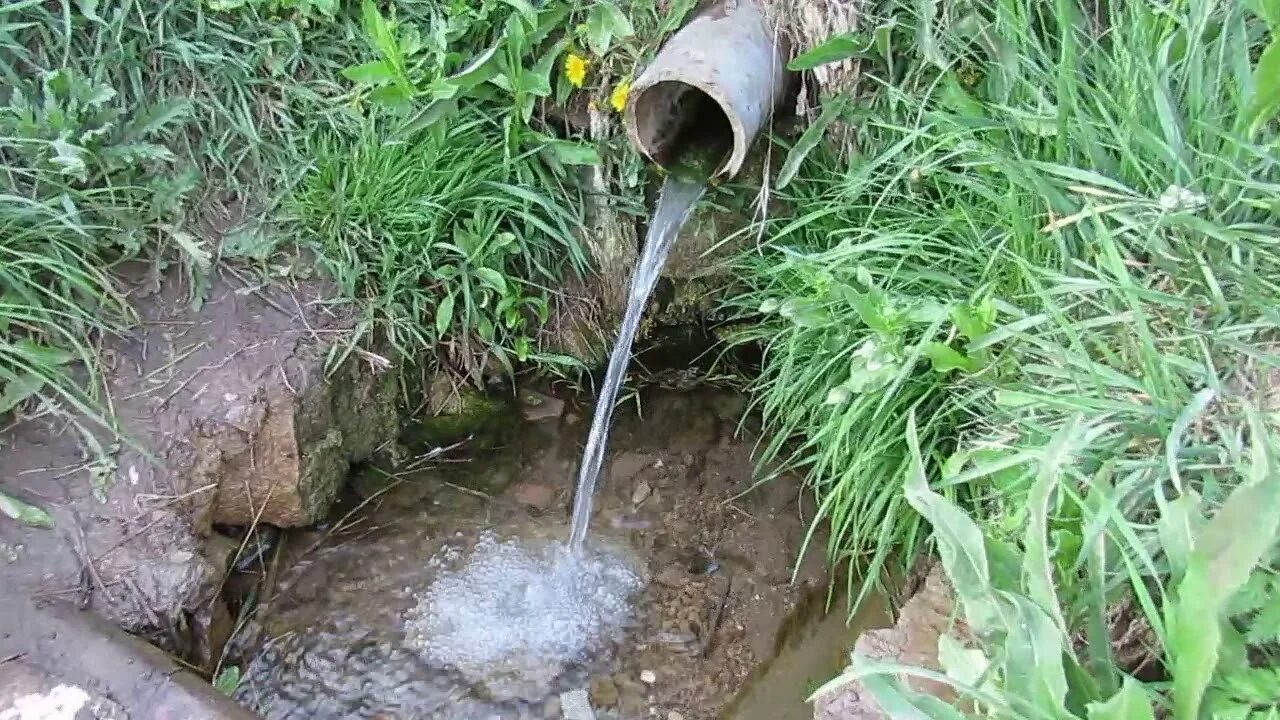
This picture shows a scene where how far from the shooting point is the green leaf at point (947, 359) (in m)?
1.75

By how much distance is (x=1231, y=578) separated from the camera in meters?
1.11

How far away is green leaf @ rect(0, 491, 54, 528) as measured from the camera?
75.8 inches

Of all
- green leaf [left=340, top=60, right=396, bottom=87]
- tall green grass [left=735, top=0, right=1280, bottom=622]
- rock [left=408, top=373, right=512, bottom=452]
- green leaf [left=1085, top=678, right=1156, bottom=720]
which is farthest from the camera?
rock [left=408, top=373, right=512, bottom=452]

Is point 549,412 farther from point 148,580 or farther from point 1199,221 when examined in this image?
point 1199,221

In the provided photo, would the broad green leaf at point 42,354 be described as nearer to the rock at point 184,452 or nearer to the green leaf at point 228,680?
the rock at point 184,452

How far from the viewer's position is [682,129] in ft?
7.86

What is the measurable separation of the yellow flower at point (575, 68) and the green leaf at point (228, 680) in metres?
1.56

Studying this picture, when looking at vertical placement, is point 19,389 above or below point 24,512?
above

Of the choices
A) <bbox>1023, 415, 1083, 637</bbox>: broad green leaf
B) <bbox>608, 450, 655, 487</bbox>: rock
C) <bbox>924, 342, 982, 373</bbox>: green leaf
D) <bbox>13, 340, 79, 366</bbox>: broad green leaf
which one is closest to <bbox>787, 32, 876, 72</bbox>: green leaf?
<bbox>924, 342, 982, 373</bbox>: green leaf

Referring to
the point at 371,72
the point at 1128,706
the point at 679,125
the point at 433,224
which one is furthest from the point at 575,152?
the point at 1128,706

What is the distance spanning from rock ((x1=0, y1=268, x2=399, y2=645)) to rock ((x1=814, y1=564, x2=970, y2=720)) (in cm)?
132

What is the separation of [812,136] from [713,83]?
325mm

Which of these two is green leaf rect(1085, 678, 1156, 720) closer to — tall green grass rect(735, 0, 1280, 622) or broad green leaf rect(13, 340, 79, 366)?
tall green grass rect(735, 0, 1280, 622)

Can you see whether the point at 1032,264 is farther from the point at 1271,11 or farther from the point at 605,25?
the point at 605,25
